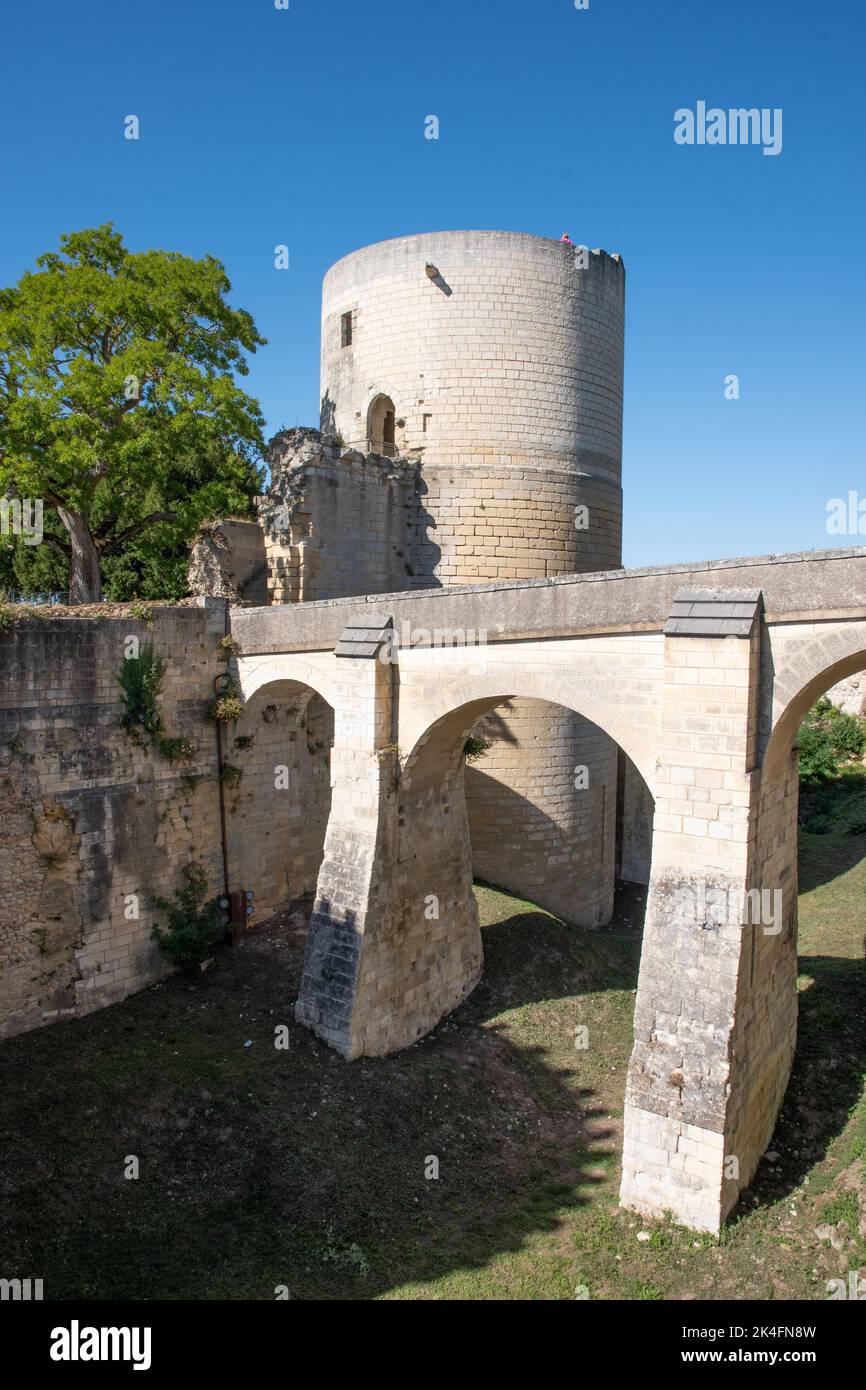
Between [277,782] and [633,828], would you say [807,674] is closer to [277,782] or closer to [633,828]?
[277,782]

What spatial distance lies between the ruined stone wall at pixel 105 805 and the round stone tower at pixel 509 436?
4055 millimetres

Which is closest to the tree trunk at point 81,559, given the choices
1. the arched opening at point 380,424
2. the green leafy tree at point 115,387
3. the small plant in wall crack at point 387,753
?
the green leafy tree at point 115,387

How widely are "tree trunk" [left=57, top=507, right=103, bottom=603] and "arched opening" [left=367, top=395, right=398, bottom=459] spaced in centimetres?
583

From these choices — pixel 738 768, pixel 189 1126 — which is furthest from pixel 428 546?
pixel 189 1126

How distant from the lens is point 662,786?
8195 mm

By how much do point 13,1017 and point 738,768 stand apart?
30.2ft

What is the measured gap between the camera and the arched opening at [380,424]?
1655 centimetres

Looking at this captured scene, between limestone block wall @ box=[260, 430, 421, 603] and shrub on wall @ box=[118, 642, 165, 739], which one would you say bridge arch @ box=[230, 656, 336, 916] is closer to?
shrub on wall @ box=[118, 642, 165, 739]

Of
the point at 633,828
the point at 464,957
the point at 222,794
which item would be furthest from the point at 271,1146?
the point at 633,828

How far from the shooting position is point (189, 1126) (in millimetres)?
9148

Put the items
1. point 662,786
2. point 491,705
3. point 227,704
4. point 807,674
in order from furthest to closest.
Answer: point 227,704 → point 491,705 → point 662,786 → point 807,674

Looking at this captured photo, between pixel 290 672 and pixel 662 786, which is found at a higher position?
pixel 290 672

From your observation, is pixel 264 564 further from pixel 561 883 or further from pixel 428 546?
pixel 561 883

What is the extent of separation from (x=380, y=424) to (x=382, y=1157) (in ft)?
42.6
